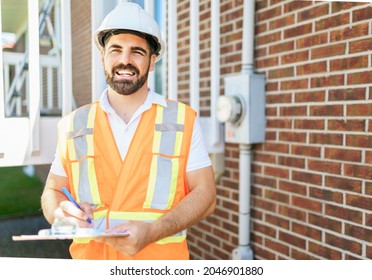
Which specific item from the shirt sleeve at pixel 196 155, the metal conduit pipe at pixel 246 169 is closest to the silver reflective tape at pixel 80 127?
the shirt sleeve at pixel 196 155

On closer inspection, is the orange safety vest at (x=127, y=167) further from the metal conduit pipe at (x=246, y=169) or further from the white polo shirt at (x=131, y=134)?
the metal conduit pipe at (x=246, y=169)

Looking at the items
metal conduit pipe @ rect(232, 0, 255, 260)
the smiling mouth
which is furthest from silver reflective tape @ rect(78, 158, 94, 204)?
metal conduit pipe @ rect(232, 0, 255, 260)

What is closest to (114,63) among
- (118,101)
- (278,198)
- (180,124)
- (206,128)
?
(118,101)

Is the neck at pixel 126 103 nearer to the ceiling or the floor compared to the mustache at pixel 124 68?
nearer to the floor

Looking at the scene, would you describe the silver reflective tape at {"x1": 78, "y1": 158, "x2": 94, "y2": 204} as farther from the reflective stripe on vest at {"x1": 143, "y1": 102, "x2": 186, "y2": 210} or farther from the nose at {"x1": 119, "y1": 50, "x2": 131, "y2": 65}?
the nose at {"x1": 119, "y1": 50, "x2": 131, "y2": 65}

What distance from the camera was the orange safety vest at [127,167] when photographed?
1.13m

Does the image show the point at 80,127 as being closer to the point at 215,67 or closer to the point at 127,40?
the point at 127,40

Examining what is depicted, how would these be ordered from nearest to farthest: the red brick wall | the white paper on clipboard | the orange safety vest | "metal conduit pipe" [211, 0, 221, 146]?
the white paper on clipboard → the orange safety vest → the red brick wall → "metal conduit pipe" [211, 0, 221, 146]

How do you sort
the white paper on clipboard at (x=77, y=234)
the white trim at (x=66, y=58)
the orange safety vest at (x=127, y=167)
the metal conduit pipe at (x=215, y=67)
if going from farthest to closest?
the metal conduit pipe at (x=215, y=67)
the white trim at (x=66, y=58)
the orange safety vest at (x=127, y=167)
the white paper on clipboard at (x=77, y=234)

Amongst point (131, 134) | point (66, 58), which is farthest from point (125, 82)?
point (66, 58)

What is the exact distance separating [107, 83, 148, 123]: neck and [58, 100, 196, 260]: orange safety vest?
33 mm

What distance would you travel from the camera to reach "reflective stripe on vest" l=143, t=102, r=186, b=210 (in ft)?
3.78

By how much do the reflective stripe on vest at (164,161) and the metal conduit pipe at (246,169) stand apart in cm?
60
